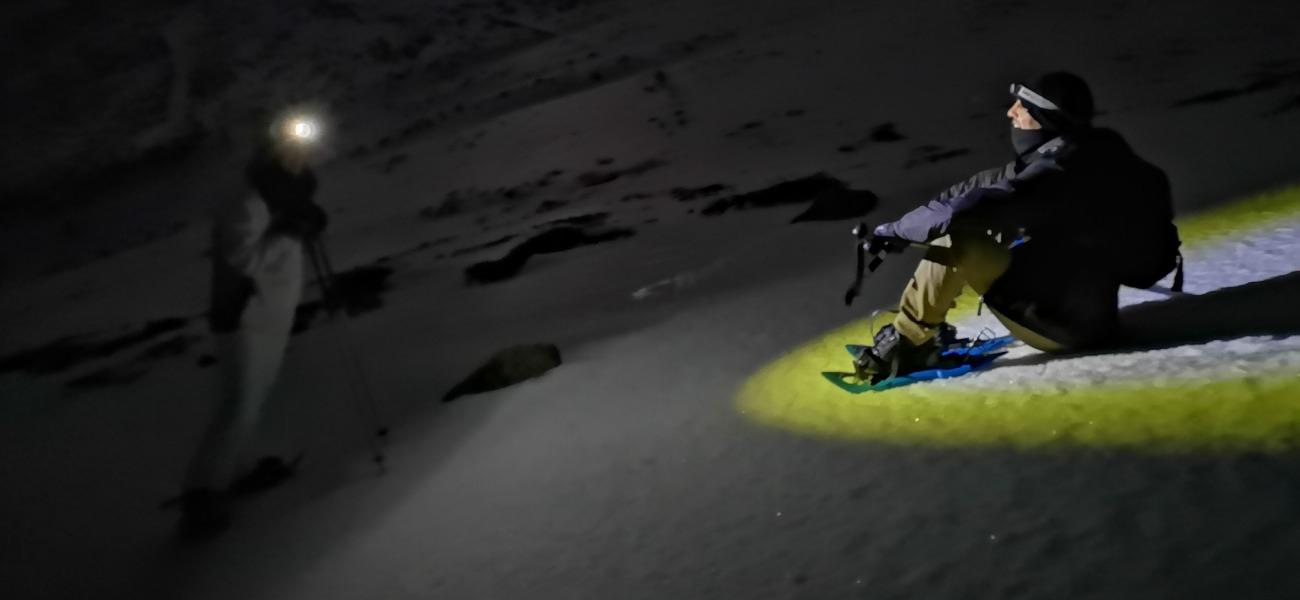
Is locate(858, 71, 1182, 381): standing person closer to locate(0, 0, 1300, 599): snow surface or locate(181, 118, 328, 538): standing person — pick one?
locate(0, 0, 1300, 599): snow surface

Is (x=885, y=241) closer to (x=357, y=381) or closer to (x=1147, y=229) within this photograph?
(x=1147, y=229)

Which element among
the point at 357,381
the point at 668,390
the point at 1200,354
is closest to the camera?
the point at 1200,354

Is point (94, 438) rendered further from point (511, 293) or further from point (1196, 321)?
point (1196, 321)

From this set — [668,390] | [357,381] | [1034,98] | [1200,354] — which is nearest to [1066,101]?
[1034,98]

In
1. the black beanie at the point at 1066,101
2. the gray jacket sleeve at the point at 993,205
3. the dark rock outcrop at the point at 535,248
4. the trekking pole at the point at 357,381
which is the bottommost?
the dark rock outcrop at the point at 535,248

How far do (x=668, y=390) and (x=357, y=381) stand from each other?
2901mm

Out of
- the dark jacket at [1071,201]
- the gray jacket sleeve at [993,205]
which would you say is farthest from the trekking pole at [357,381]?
the dark jacket at [1071,201]

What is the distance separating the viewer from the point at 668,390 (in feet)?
15.5

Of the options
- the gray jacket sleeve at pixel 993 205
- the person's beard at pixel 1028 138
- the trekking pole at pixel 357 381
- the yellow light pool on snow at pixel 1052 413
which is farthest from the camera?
the trekking pole at pixel 357 381

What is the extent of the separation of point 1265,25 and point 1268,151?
29.9 feet

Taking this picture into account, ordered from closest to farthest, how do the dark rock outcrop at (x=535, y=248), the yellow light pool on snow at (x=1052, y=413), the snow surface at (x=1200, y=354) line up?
1. the yellow light pool on snow at (x=1052, y=413)
2. the snow surface at (x=1200, y=354)
3. the dark rock outcrop at (x=535, y=248)

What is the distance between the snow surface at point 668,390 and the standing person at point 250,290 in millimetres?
324

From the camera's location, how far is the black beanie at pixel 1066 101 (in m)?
3.23

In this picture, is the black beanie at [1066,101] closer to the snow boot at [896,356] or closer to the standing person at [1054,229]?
the standing person at [1054,229]
